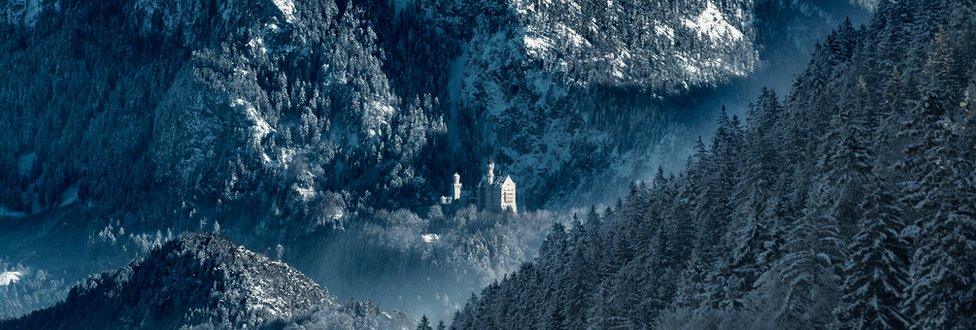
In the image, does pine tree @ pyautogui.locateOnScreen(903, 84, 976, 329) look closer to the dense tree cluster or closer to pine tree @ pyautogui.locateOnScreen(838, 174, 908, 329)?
the dense tree cluster

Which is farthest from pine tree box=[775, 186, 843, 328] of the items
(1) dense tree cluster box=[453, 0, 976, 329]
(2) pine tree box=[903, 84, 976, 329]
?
(2) pine tree box=[903, 84, 976, 329]

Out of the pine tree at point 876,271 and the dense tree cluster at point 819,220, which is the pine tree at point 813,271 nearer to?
the dense tree cluster at point 819,220

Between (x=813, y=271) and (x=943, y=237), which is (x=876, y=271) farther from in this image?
(x=813, y=271)

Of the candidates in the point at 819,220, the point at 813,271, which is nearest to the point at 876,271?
the point at 813,271

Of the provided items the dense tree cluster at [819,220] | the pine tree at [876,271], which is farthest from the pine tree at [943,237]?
the pine tree at [876,271]

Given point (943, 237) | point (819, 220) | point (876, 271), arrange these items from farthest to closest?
1. point (819, 220)
2. point (876, 271)
3. point (943, 237)

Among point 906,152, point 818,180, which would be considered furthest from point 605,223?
point 906,152

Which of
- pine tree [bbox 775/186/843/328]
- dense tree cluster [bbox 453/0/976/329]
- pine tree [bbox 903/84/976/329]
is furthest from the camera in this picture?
pine tree [bbox 775/186/843/328]

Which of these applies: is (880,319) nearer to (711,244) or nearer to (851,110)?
(851,110)
